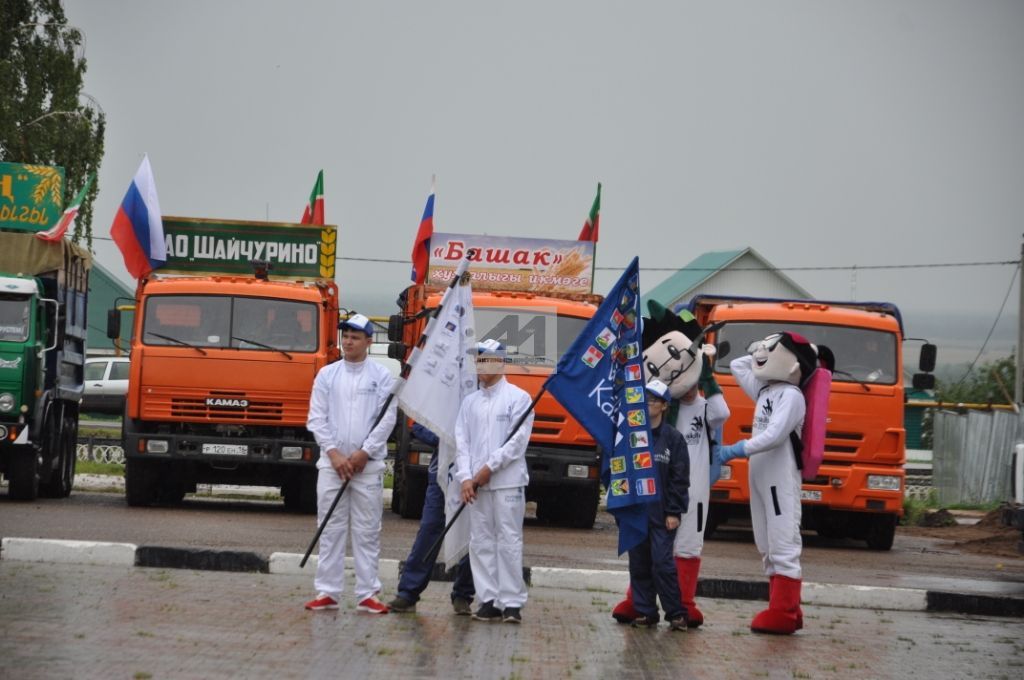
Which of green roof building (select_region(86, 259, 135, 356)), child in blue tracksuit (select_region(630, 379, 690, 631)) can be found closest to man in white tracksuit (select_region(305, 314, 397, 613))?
child in blue tracksuit (select_region(630, 379, 690, 631))

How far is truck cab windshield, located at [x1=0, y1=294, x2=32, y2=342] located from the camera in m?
17.5

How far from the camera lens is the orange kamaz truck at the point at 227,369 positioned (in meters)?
17.5

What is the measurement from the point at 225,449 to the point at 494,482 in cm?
838

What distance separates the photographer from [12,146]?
118 feet

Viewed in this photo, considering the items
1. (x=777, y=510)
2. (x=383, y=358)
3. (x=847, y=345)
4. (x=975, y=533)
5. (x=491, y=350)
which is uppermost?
(x=847, y=345)

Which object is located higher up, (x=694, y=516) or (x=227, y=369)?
(x=227, y=369)

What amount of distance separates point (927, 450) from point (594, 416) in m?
30.4

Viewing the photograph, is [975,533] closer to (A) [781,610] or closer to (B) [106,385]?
(A) [781,610]

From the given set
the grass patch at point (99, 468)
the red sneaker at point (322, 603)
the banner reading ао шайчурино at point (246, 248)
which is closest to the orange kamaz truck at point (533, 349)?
the banner reading ао шайчурино at point (246, 248)

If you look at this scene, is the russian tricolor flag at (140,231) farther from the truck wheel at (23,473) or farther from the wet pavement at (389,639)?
the wet pavement at (389,639)

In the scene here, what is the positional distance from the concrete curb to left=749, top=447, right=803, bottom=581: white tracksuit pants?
1.97 meters

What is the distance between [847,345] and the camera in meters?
17.3

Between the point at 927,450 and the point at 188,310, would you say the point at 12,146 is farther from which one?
the point at 927,450

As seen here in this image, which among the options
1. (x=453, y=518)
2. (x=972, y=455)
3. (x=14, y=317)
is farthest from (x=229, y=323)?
(x=972, y=455)
